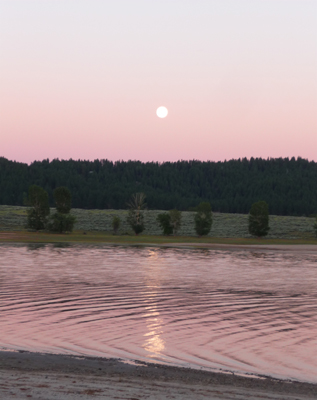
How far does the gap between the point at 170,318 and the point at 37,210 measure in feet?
350

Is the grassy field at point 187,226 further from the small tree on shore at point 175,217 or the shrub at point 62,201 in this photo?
the shrub at point 62,201

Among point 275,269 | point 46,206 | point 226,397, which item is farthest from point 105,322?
point 46,206

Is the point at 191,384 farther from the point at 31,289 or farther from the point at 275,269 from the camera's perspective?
the point at 275,269

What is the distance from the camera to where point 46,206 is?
123 m

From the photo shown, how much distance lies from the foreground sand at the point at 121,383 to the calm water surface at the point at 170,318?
114 cm

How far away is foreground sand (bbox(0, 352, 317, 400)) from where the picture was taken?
1001cm

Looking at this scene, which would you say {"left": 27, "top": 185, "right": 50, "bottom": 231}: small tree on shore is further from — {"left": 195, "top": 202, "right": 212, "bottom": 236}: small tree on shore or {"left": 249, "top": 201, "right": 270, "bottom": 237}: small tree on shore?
{"left": 249, "top": 201, "right": 270, "bottom": 237}: small tree on shore

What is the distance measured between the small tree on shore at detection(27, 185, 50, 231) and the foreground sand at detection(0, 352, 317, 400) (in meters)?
112

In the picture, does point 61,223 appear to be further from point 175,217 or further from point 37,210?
point 175,217

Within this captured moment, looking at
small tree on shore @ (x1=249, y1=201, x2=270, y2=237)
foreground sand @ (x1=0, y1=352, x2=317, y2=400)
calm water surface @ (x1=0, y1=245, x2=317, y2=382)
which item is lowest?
calm water surface @ (x1=0, y1=245, x2=317, y2=382)

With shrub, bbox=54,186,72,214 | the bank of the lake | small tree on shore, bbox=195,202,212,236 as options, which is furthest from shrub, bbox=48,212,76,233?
small tree on shore, bbox=195,202,212,236

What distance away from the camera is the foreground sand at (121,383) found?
10.0m

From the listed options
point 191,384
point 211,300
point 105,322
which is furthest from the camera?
point 211,300

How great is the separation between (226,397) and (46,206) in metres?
117
